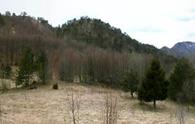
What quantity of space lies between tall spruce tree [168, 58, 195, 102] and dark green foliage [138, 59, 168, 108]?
21.0 feet

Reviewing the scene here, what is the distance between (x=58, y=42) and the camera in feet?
394

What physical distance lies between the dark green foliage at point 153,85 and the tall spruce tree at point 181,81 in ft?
21.0

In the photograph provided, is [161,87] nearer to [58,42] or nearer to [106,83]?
[106,83]

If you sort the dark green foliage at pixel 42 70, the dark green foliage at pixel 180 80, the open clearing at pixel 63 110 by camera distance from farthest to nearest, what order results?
1. the dark green foliage at pixel 42 70
2. the dark green foliage at pixel 180 80
3. the open clearing at pixel 63 110

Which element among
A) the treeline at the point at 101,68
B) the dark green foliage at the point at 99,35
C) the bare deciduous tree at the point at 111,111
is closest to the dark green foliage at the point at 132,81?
the treeline at the point at 101,68

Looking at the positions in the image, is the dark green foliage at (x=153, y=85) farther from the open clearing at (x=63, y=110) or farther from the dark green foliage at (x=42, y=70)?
the dark green foliage at (x=42, y=70)

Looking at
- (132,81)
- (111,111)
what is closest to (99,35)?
(132,81)

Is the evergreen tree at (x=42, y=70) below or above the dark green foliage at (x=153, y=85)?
above

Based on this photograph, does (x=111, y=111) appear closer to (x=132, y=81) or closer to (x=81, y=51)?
(x=132, y=81)

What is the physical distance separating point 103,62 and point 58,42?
4623 cm

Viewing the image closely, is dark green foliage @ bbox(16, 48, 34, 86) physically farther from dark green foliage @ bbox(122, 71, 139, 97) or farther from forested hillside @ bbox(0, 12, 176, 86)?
dark green foliage @ bbox(122, 71, 139, 97)

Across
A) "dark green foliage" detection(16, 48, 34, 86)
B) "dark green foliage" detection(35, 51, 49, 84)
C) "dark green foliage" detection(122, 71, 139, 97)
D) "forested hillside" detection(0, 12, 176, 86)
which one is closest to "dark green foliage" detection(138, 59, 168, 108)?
"dark green foliage" detection(122, 71, 139, 97)

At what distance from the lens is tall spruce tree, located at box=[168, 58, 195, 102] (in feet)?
159

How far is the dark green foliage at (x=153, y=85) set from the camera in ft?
138
